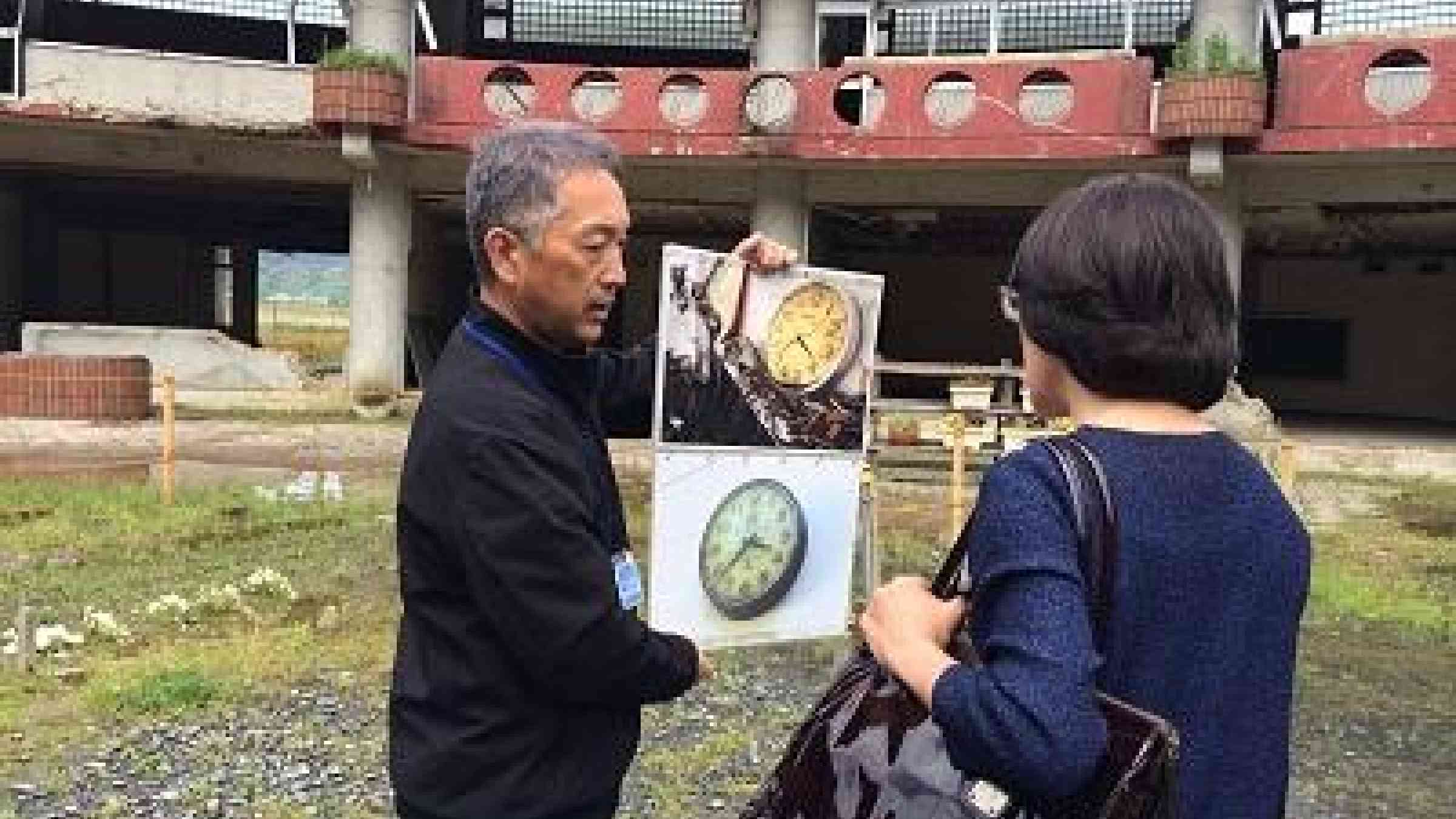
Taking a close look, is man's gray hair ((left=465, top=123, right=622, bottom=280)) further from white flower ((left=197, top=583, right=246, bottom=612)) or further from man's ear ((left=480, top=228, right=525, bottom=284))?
white flower ((left=197, top=583, right=246, bottom=612))

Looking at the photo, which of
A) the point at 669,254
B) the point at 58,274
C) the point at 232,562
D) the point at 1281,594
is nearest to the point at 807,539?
the point at 669,254

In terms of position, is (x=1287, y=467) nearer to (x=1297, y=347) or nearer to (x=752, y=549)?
(x=752, y=549)

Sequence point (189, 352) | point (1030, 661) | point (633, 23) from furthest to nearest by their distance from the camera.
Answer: point (633, 23)
point (189, 352)
point (1030, 661)

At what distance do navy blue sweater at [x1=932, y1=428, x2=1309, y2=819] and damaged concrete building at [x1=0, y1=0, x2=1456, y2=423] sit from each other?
12.9 metres

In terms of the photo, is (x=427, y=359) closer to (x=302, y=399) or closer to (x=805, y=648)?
(x=302, y=399)

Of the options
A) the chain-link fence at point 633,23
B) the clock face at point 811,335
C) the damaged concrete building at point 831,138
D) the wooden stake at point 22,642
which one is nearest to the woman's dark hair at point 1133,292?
the clock face at point 811,335

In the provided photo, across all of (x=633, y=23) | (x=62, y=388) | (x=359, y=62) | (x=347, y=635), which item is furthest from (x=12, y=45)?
(x=347, y=635)

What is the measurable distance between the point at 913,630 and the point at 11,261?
28.5 meters

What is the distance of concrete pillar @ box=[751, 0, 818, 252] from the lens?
20.1 meters

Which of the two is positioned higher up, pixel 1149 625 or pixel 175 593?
pixel 1149 625

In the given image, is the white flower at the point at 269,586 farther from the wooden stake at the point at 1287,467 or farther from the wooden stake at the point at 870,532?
the wooden stake at the point at 1287,467

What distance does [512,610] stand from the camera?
183cm

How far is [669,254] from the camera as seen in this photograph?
3.35 m

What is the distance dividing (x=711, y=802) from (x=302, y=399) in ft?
57.6
